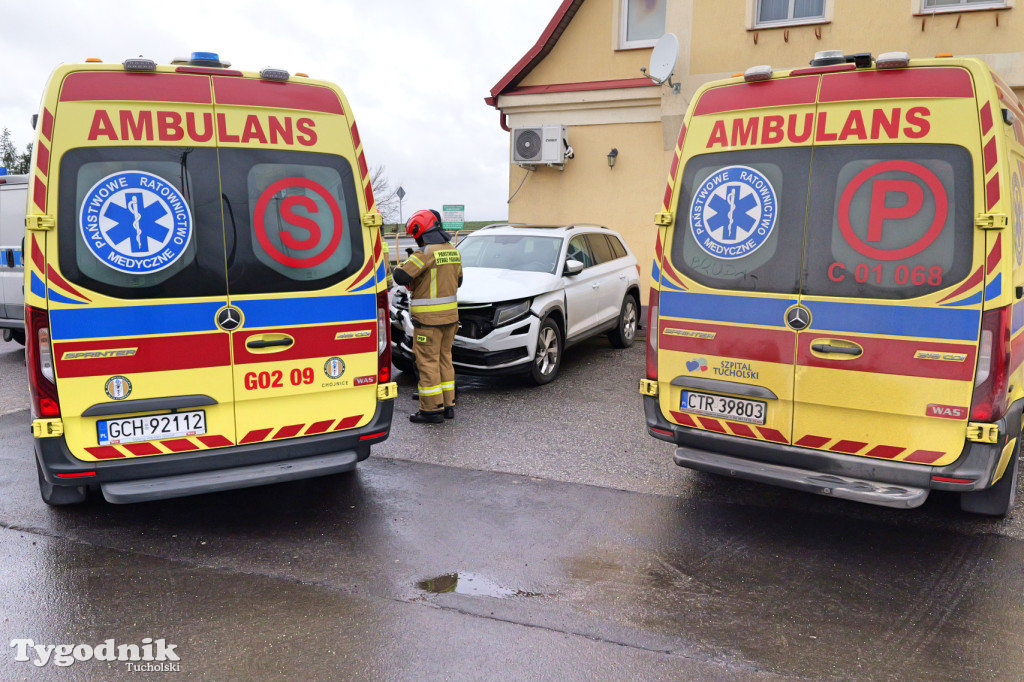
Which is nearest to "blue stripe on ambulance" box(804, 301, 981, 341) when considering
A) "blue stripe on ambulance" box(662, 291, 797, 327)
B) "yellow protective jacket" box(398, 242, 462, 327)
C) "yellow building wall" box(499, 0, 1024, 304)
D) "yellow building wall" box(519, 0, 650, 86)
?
"blue stripe on ambulance" box(662, 291, 797, 327)

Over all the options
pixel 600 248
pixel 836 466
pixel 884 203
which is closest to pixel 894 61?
pixel 884 203

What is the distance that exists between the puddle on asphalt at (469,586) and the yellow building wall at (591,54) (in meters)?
10.4

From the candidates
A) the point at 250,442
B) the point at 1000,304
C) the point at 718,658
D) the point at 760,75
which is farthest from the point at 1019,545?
the point at 250,442

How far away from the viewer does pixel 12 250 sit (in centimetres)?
945

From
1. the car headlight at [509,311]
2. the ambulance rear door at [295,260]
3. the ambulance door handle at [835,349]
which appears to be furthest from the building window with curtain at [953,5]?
the ambulance rear door at [295,260]

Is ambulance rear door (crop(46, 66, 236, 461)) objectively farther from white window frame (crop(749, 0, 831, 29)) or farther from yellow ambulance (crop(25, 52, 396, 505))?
white window frame (crop(749, 0, 831, 29))

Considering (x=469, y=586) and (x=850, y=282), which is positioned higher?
(x=850, y=282)

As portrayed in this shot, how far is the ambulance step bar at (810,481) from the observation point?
386 cm

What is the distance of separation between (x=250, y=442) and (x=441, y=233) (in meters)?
3.05

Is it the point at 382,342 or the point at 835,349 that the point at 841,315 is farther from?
the point at 382,342

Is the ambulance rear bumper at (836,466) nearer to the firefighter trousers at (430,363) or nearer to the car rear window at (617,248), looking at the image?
the firefighter trousers at (430,363)

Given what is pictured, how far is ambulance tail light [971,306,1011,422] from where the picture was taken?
3660mm

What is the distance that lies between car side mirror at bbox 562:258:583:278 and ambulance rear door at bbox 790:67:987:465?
4432 mm

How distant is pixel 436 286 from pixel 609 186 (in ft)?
23.0
